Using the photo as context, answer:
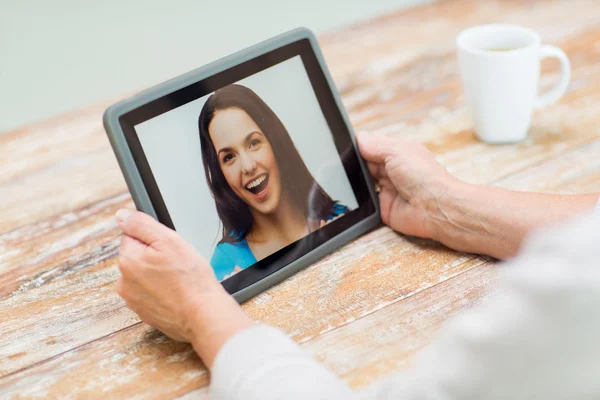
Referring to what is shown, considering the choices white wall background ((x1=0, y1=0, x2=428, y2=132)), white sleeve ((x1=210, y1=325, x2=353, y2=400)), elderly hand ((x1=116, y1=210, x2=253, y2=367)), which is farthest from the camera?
white wall background ((x1=0, y1=0, x2=428, y2=132))

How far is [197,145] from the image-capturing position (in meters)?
0.75

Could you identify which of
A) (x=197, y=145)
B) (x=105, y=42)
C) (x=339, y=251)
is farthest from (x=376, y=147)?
(x=105, y=42)

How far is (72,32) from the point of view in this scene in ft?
4.52

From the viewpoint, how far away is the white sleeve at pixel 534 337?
0.37 m

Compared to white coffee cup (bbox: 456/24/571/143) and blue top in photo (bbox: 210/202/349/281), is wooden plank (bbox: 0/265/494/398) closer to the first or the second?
blue top in photo (bbox: 210/202/349/281)

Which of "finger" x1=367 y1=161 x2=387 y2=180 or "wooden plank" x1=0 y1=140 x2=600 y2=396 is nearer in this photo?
"wooden plank" x1=0 y1=140 x2=600 y2=396

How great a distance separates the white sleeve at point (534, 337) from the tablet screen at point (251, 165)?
361 mm

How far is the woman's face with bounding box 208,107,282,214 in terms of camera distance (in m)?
0.77

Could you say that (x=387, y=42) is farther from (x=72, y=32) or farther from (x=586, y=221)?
(x=586, y=221)

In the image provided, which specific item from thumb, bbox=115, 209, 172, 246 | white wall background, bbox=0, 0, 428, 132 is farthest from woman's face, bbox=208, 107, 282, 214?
white wall background, bbox=0, 0, 428, 132

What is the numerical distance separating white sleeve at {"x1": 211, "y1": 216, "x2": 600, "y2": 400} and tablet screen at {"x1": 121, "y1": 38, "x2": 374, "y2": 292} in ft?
1.18

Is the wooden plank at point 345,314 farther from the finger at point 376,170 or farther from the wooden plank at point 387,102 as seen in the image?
the wooden plank at point 387,102

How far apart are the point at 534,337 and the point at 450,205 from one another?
1.45 feet

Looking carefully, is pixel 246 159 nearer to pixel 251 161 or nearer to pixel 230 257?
A: pixel 251 161
